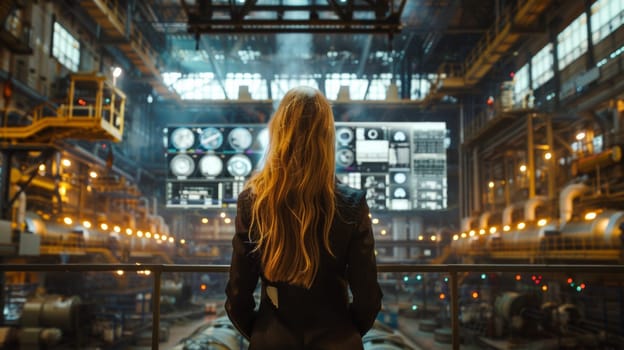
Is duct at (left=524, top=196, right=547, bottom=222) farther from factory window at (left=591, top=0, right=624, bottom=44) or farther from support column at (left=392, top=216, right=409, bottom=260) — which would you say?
support column at (left=392, top=216, right=409, bottom=260)

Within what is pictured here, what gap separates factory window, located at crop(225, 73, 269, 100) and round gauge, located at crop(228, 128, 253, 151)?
530 inches

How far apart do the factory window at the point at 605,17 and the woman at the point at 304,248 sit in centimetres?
1645

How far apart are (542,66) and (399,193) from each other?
430 inches

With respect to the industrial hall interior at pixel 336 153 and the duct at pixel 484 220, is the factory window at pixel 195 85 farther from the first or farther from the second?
the duct at pixel 484 220

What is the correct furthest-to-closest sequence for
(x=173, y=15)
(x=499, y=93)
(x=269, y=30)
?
(x=173, y=15) < (x=499, y=93) < (x=269, y=30)

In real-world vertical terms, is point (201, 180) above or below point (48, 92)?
below

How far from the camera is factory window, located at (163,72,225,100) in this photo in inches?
1287

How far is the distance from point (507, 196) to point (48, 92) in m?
22.4

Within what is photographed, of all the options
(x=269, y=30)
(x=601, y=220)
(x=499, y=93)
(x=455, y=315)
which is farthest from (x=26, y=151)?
(x=499, y=93)

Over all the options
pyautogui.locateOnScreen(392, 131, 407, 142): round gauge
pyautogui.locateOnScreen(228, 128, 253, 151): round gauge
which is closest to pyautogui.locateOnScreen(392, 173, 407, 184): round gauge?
pyautogui.locateOnScreen(392, 131, 407, 142): round gauge

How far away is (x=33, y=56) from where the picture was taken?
2023 centimetres

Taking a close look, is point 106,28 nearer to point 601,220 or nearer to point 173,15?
point 173,15

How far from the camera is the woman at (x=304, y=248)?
1.92 metres

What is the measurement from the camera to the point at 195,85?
33.3m
